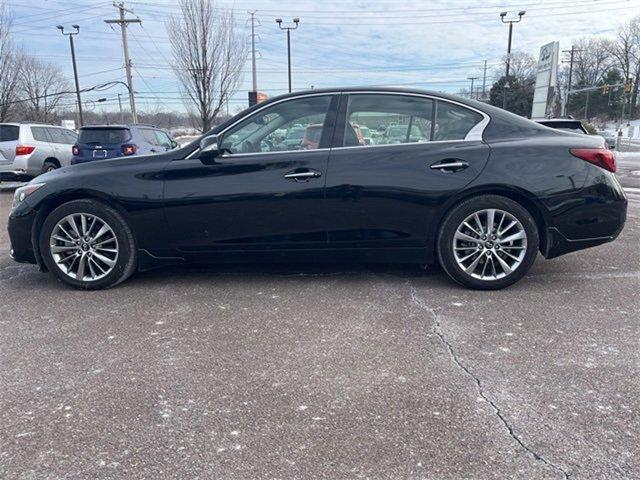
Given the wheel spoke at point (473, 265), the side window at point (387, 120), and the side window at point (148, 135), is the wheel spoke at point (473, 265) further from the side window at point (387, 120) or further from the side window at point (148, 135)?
the side window at point (148, 135)

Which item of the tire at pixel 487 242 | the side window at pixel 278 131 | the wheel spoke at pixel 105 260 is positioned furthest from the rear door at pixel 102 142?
the tire at pixel 487 242

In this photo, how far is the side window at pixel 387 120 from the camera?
13.7 feet

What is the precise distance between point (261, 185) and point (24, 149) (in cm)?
980

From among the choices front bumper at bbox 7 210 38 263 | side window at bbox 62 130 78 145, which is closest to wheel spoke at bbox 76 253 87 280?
front bumper at bbox 7 210 38 263

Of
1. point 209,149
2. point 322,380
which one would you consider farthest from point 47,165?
point 322,380

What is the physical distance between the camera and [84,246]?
14.2 feet

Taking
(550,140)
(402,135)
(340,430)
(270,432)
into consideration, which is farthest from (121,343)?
(550,140)

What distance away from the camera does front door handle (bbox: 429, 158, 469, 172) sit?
13.3 ft

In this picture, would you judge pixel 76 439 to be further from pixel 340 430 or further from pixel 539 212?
pixel 539 212

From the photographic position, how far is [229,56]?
21.4m

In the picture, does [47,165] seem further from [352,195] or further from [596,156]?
[596,156]

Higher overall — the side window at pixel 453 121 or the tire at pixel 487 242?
the side window at pixel 453 121

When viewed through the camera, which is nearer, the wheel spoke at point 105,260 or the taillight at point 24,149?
the wheel spoke at point 105,260

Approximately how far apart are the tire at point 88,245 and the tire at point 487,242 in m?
2.63
